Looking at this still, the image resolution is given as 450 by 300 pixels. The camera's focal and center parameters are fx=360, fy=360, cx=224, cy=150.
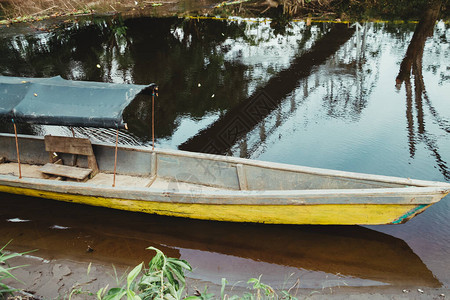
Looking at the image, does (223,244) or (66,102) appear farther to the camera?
(66,102)

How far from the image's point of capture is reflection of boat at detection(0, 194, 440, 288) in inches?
197

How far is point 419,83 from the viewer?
1102cm

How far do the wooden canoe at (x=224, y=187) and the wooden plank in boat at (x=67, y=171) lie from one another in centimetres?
13

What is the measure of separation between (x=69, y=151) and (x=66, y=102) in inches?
47.9

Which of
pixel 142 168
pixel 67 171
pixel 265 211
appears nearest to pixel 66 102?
pixel 67 171

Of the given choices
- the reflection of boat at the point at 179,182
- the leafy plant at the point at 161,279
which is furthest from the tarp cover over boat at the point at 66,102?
the leafy plant at the point at 161,279

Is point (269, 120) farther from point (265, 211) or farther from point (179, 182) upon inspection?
point (265, 211)

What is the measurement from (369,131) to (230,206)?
→ 4984 millimetres

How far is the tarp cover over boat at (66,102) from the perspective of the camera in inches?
214

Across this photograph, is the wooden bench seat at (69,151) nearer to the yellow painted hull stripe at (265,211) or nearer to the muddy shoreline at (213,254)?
the yellow painted hull stripe at (265,211)

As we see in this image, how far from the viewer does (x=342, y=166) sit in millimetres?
7293

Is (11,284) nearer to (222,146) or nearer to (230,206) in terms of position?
(230,206)

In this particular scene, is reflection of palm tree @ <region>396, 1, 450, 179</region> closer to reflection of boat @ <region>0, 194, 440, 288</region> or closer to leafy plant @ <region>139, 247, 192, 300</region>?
reflection of boat @ <region>0, 194, 440, 288</region>

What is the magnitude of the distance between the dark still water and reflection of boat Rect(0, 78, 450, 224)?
1.51ft
